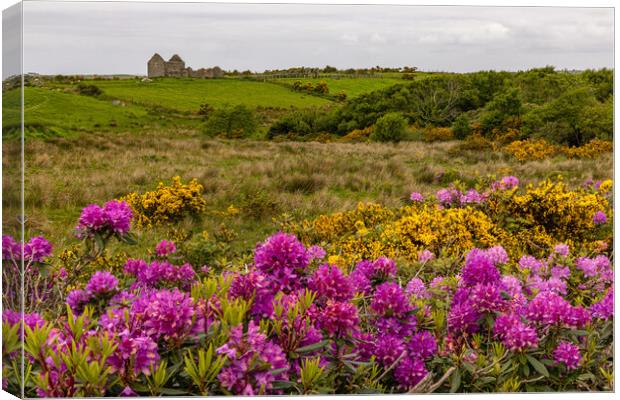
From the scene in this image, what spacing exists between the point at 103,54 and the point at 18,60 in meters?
1.38

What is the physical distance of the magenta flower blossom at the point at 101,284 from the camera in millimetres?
3229

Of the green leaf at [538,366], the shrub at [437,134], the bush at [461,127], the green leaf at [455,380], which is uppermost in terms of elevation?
the bush at [461,127]

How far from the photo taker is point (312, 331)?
2846mm

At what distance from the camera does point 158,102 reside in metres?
5.57

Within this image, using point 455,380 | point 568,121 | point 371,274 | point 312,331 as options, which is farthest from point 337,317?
point 568,121

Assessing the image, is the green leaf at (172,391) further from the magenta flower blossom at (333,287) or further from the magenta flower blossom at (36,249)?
the magenta flower blossom at (36,249)

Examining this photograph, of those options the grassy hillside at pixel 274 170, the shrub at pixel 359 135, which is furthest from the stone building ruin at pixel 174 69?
the shrub at pixel 359 135

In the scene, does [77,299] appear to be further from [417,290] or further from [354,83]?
[354,83]

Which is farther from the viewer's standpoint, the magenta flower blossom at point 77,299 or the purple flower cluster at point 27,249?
the purple flower cluster at point 27,249

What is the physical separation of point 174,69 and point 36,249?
2075mm

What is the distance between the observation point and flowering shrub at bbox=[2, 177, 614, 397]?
2781mm

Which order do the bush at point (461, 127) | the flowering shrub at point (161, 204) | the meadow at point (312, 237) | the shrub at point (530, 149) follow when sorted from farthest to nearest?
the shrub at point (530, 149)
the bush at point (461, 127)
the flowering shrub at point (161, 204)
the meadow at point (312, 237)

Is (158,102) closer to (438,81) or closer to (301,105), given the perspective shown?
(301,105)

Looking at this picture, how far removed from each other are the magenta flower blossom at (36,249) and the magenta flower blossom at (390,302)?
1560mm
